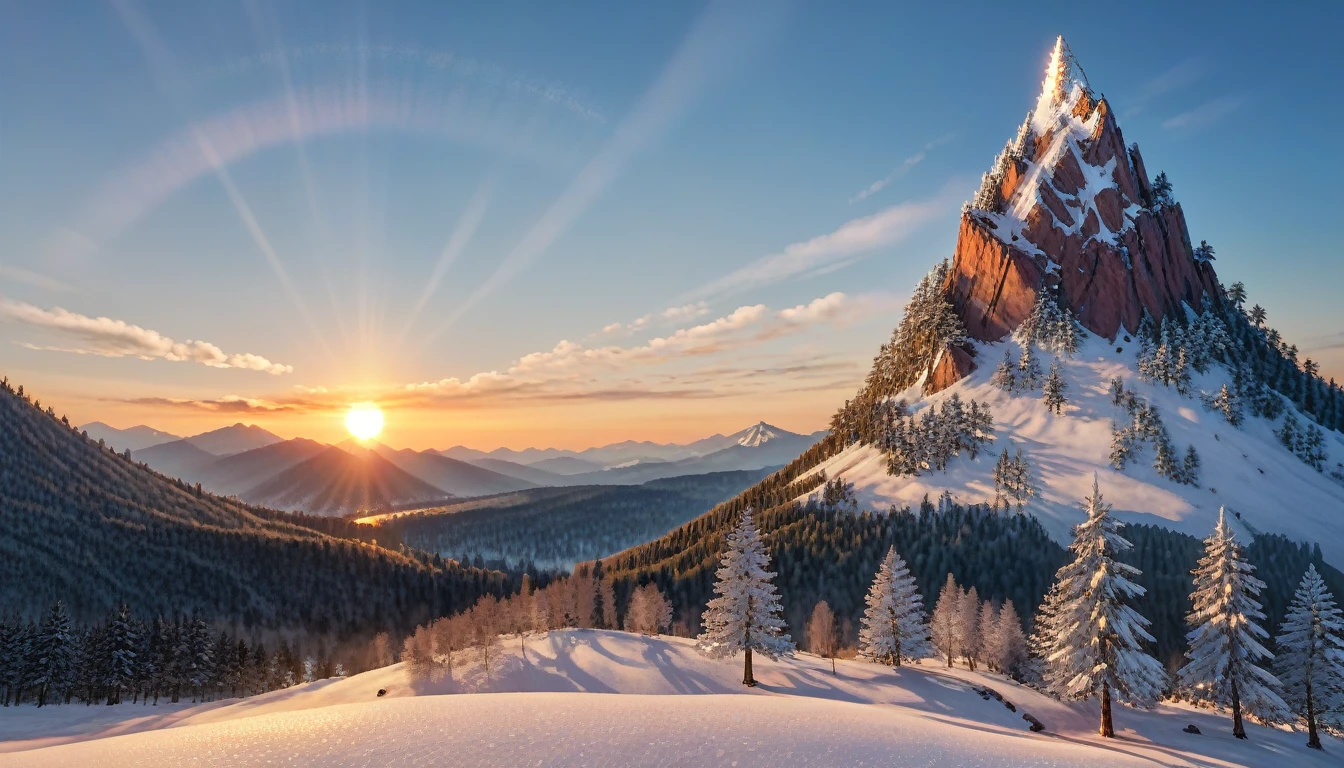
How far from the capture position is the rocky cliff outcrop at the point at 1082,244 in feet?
572

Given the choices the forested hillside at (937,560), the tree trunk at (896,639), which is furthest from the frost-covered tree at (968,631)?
the forested hillside at (937,560)

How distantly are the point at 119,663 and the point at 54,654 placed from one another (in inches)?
283

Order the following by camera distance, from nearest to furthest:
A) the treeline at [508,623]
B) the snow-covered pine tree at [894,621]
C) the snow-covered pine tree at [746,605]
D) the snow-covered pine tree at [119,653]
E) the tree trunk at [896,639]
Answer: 1. the snow-covered pine tree at [746,605]
2. the tree trunk at [896,639]
3. the snow-covered pine tree at [894,621]
4. the treeline at [508,623]
5. the snow-covered pine tree at [119,653]

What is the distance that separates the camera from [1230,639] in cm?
4300

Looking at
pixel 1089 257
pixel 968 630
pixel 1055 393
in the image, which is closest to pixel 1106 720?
pixel 968 630

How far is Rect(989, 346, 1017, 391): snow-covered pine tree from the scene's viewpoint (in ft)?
530

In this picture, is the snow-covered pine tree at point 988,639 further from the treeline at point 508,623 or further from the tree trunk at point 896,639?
the treeline at point 508,623

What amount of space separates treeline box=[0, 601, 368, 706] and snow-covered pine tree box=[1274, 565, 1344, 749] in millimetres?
130486

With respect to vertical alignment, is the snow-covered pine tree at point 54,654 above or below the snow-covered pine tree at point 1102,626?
below

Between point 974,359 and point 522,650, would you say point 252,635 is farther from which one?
point 974,359

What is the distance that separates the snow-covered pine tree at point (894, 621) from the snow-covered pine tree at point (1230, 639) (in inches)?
927

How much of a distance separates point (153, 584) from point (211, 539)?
22.0 m

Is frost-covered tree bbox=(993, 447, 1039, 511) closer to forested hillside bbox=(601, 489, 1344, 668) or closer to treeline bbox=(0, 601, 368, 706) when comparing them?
forested hillside bbox=(601, 489, 1344, 668)

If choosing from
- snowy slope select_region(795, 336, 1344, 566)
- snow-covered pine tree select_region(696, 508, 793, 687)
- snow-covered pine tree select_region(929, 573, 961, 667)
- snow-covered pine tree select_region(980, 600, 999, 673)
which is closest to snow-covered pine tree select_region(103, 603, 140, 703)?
snow-covered pine tree select_region(696, 508, 793, 687)
